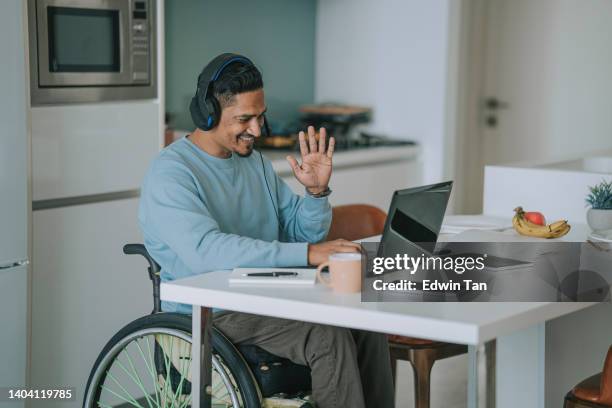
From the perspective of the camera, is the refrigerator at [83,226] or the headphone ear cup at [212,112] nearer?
the headphone ear cup at [212,112]

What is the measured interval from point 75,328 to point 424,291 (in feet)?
5.38

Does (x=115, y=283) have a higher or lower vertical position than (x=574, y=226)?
lower

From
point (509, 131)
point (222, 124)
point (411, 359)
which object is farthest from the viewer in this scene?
point (509, 131)

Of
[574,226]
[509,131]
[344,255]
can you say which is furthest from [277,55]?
[344,255]

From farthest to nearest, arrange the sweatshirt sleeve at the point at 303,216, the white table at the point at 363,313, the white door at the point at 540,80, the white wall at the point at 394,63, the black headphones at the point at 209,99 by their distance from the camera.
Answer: the white door at the point at 540,80 < the white wall at the point at 394,63 < the sweatshirt sleeve at the point at 303,216 < the black headphones at the point at 209,99 < the white table at the point at 363,313

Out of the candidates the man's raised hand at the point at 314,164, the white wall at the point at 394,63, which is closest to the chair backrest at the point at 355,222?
the man's raised hand at the point at 314,164

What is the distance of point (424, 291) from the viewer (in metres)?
2.09

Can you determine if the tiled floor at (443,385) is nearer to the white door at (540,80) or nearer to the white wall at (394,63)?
the white wall at (394,63)

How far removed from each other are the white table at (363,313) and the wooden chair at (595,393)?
25 centimetres

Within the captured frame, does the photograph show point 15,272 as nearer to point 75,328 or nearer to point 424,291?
point 75,328

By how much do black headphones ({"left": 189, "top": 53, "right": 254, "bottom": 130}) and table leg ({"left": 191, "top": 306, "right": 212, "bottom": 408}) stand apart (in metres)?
0.58

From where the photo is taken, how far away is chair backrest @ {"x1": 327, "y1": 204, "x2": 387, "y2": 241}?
3125 mm

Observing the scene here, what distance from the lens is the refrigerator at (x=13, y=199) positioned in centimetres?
286

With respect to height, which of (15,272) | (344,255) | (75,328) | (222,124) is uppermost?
(222,124)
